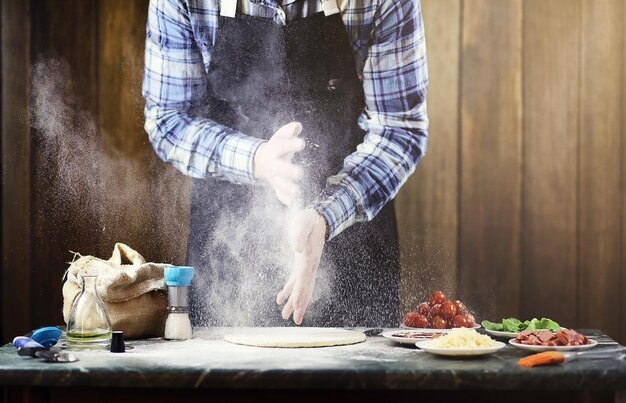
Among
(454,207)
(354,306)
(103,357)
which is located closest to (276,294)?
(354,306)

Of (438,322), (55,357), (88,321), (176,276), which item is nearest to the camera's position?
(55,357)

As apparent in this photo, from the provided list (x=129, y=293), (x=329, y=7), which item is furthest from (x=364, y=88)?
(x=129, y=293)

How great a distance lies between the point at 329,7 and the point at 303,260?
102 cm

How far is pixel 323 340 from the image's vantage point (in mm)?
2350

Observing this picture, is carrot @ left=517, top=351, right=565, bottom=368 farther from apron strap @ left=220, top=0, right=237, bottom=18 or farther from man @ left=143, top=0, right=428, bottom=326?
apron strap @ left=220, top=0, right=237, bottom=18

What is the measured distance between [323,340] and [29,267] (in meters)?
1.52

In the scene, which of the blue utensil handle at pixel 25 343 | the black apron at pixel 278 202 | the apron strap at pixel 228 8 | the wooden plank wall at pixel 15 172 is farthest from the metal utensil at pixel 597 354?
the wooden plank wall at pixel 15 172

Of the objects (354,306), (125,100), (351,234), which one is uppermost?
(125,100)

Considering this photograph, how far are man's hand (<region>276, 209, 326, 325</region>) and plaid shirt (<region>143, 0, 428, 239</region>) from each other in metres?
0.04

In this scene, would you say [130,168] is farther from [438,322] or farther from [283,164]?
[438,322]

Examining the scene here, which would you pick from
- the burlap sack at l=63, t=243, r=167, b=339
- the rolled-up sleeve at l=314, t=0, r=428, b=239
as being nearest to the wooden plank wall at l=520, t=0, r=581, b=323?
the rolled-up sleeve at l=314, t=0, r=428, b=239

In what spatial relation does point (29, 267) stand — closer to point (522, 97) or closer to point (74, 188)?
point (74, 188)

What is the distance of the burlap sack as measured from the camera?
8.14 feet

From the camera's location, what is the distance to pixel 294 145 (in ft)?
10.7
